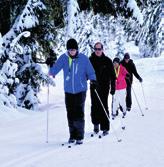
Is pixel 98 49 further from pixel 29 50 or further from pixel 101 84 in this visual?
pixel 29 50

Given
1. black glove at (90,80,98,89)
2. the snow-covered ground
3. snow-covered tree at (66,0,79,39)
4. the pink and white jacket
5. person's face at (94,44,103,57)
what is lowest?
the snow-covered ground

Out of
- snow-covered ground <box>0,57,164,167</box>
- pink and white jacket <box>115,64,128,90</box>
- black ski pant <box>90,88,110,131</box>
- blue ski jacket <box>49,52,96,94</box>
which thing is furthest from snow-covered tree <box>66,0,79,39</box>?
blue ski jacket <box>49,52,96,94</box>

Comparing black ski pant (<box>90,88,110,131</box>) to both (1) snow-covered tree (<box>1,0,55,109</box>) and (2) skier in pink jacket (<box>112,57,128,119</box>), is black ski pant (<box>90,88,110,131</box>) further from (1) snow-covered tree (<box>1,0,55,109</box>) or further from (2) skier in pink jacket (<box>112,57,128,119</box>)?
(1) snow-covered tree (<box>1,0,55,109</box>)

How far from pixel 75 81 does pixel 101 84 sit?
1346 mm

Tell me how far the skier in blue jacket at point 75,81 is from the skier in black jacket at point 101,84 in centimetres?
104

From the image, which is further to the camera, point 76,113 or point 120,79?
point 120,79

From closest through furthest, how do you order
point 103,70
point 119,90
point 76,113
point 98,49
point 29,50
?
point 76,113
point 98,49
point 103,70
point 119,90
point 29,50

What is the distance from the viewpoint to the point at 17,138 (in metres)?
10.3

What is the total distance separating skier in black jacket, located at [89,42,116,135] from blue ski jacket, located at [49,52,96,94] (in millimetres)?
1073

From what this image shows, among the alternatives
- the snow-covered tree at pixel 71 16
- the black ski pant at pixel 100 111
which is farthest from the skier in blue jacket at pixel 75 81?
the snow-covered tree at pixel 71 16

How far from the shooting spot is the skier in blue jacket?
9.31m

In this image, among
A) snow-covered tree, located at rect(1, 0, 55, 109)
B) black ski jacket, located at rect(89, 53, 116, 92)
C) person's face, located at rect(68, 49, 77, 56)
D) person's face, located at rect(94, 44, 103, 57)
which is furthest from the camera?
snow-covered tree, located at rect(1, 0, 55, 109)

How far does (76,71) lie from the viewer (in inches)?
367

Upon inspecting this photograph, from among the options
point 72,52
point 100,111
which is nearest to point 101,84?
point 100,111
